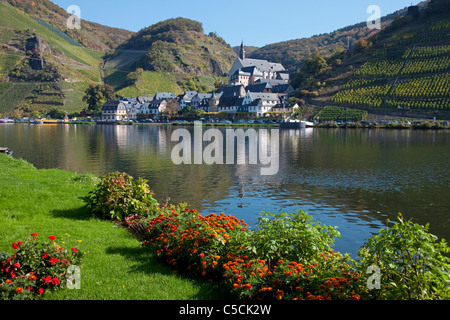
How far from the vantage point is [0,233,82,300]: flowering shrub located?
5949 mm

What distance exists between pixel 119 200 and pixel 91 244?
2.85 m

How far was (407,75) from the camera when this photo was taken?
10194cm

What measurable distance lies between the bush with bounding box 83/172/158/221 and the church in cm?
16014

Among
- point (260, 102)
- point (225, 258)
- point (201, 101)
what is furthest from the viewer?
point (201, 101)

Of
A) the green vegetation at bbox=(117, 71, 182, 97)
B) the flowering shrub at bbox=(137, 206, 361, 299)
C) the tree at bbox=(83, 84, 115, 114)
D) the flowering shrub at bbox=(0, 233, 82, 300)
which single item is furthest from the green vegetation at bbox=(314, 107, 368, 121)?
the green vegetation at bbox=(117, 71, 182, 97)

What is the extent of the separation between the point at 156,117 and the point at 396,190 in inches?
5161

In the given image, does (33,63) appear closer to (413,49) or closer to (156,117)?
(156,117)

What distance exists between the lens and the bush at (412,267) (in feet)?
17.5

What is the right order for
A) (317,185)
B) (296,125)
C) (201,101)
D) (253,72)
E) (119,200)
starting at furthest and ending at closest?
1. (253,72)
2. (201,101)
3. (296,125)
4. (317,185)
5. (119,200)

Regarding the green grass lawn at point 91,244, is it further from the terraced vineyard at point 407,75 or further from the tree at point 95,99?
the tree at point 95,99

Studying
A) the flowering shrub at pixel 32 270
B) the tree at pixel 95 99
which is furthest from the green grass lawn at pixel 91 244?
the tree at pixel 95 99

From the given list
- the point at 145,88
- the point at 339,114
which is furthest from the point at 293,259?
the point at 145,88

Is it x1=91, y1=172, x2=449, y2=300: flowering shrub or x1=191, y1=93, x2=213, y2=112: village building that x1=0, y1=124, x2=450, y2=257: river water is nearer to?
x1=91, y1=172, x2=449, y2=300: flowering shrub

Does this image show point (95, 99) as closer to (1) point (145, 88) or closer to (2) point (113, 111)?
(2) point (113, 111)
